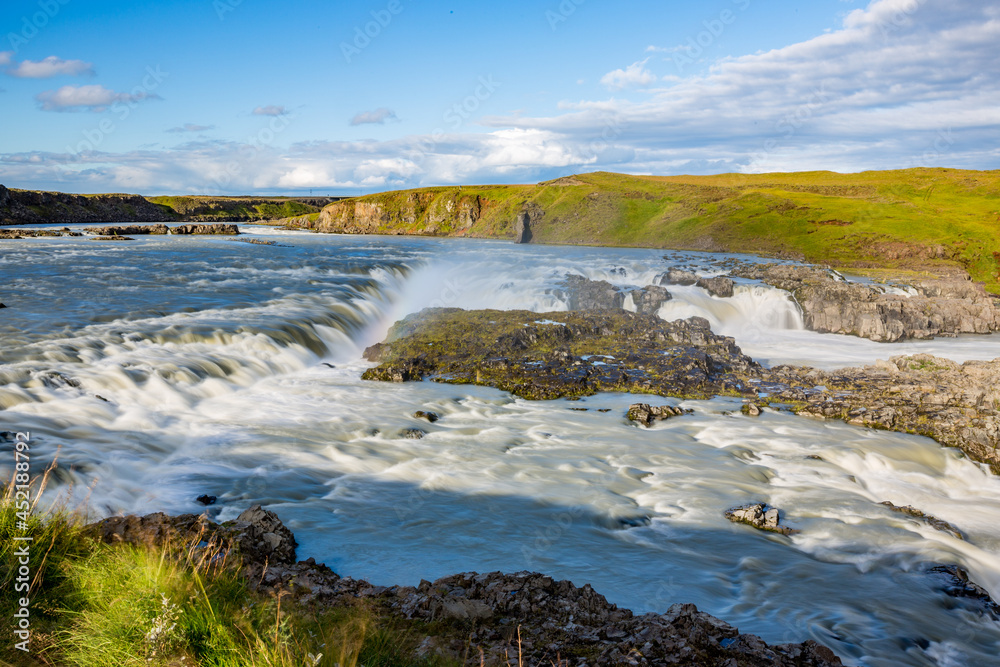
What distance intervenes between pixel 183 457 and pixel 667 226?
10108 cm

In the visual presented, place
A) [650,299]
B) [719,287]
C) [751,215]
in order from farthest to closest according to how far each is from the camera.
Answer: [751,215]
[719,287]
[650,299]

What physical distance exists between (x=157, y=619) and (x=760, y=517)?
1075 centimetres

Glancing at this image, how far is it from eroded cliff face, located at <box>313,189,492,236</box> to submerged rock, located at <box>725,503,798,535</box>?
13959cm

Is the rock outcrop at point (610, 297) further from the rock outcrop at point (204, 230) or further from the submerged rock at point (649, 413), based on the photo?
the rock outcrop at point (204, 230)

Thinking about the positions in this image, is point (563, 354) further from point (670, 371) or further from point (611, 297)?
point (611, 297)

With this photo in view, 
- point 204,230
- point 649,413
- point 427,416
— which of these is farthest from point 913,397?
point 204,230

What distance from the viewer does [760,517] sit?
11.6 meters

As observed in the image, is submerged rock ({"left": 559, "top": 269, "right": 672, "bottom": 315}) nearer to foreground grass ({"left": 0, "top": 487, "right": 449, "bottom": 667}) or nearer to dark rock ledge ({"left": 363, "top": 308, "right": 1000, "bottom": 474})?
dark rock ledge ({"left": 363, "top": 308, "right": 1000, "bottom": 474})

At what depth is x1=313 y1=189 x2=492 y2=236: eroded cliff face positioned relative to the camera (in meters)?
153

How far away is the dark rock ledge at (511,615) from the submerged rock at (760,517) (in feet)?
16.4

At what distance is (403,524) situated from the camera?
11250 millimetres

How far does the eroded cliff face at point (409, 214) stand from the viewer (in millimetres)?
152625

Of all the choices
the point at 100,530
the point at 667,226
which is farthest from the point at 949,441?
the point at 667,226

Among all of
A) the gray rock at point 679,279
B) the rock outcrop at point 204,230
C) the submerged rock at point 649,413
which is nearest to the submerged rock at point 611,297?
the gray rock at point 679,279
